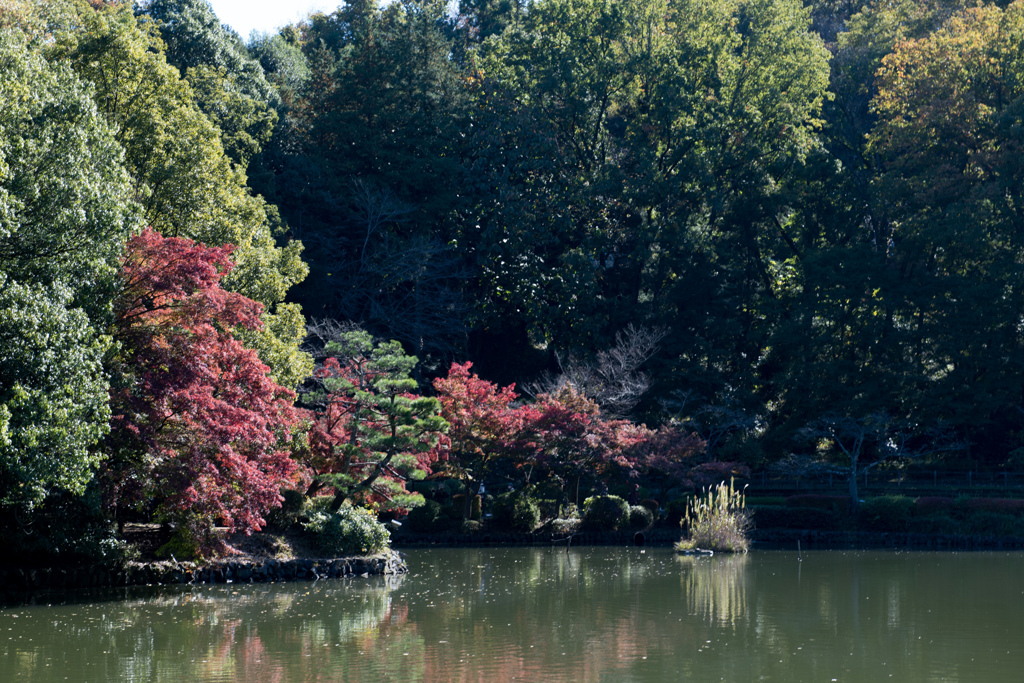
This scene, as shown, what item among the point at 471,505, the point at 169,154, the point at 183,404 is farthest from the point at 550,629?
the point at 169,154

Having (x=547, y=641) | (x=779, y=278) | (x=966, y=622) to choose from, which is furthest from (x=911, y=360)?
(x=547, y=641)

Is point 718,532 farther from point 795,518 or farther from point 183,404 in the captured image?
point 183,404

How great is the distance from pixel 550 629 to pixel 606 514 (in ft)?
44.4

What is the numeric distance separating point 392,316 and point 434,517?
35.1ft

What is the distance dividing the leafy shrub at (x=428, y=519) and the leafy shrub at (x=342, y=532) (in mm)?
5607

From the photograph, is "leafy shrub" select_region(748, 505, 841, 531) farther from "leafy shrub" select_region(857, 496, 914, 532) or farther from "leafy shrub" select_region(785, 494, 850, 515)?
"leafy shrub" select_region(857, 496, 914, 532)

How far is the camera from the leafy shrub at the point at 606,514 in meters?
27.2

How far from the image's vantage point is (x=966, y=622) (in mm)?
14461

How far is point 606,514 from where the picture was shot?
27.3m

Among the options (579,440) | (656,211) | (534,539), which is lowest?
(534,539)

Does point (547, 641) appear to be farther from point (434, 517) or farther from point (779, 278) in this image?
point (779, 278)

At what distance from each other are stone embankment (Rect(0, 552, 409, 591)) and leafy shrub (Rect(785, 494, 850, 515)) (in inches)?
525

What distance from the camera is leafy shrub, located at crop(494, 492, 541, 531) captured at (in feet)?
87.3

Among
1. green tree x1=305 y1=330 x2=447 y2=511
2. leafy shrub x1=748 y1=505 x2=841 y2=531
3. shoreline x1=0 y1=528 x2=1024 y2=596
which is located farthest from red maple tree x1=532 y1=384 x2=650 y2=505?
green tree x1=305 y1=330 x2=447 y2=511
